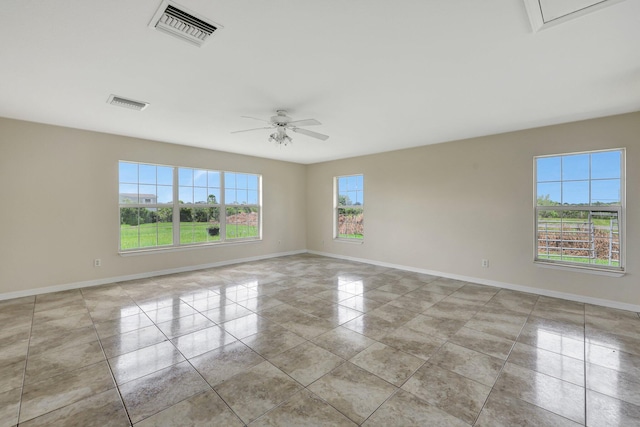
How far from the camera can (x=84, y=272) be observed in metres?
4.46

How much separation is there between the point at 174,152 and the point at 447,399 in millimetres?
5712

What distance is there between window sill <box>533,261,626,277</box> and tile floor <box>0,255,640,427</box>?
0.49 meters

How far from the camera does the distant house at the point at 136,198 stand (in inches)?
193

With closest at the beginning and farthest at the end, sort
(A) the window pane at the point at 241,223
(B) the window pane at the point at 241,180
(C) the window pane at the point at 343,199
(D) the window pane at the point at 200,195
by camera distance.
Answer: (D) the window pane at the point at 200,195 → (A) the window pane at the point at 241,223 → (B) the window pane at the point at 241,180 → (C) the window pane at the point at 343,199

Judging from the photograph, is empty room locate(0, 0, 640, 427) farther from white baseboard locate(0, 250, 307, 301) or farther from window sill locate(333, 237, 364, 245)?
window sill locate(333, 237, 364, 245)

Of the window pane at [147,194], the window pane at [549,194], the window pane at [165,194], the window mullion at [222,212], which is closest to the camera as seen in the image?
the window pane at [549,194]

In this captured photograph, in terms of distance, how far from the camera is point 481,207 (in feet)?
15.6

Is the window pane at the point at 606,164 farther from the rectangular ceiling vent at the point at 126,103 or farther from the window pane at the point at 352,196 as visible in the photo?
the rectangular ceiling vent at the point at 126,103

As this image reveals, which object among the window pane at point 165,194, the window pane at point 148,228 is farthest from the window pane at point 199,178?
the window pane at point 148,228

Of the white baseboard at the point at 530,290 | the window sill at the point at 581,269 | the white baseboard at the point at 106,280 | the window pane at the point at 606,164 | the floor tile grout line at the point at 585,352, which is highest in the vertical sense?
the window pane at the point at 606,164

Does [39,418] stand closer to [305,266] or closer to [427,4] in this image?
[427,4]

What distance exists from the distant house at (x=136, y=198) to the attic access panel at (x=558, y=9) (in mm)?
5781

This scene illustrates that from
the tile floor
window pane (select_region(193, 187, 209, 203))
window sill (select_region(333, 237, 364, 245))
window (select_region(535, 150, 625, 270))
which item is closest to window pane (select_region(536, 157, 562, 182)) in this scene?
window (select_region(535, 150, 625, 270))

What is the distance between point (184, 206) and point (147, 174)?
34.5 inches
